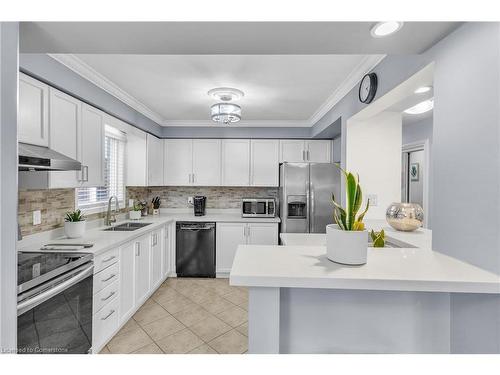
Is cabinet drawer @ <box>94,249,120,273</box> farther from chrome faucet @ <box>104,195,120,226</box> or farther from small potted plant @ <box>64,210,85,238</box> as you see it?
chrome faucet @ <box>104,195,120,226</box>

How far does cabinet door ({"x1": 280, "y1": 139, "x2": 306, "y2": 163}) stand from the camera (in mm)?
4148

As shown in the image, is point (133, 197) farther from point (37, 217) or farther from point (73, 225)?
point (37, 217)

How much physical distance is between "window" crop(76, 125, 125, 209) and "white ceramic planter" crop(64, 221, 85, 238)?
0.65 meters

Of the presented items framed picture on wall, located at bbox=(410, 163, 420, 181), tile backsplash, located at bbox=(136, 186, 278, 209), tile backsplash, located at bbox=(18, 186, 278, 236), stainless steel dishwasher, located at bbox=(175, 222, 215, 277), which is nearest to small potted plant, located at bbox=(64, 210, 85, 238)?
tile backsplash, located at bbox=(18, 186, 278, 236)

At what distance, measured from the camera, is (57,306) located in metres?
1.52

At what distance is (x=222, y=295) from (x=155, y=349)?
1.16m

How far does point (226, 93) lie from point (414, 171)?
3.28 metres

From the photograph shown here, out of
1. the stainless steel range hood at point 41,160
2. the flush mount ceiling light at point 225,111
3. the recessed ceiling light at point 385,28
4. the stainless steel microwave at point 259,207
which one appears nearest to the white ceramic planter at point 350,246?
the recessed ceiling light at point 385,28

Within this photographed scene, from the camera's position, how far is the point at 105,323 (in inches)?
82.7

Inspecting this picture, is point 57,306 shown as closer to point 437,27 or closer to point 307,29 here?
point 307,29

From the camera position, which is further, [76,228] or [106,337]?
[76,228]

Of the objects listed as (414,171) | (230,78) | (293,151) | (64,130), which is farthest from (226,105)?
(414,171)

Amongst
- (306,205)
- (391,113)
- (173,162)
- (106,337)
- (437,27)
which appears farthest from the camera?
(173,162)

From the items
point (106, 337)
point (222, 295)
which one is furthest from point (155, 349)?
point (222, 295)
